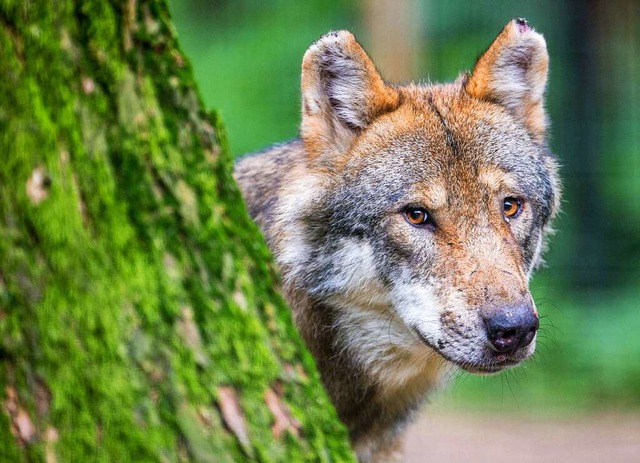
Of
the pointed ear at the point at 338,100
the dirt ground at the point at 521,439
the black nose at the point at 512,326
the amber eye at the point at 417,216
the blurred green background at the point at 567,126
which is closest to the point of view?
the black nose at the point at 512,326

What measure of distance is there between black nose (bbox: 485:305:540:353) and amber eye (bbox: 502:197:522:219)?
66cm

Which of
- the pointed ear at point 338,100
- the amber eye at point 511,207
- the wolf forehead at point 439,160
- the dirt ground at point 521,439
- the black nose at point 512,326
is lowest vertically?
the dirt ground at point 521,439

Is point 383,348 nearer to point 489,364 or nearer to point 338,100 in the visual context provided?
point 489,364

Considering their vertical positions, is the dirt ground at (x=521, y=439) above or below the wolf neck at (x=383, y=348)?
below

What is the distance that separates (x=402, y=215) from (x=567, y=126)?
21.4ft

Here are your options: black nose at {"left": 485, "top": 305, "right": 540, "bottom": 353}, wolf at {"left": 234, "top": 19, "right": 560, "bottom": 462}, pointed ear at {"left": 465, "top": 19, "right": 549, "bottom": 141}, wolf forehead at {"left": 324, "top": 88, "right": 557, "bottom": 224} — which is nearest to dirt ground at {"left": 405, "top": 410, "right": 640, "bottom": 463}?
wolf at {"left": 234, "top": 19, "right": 560, "bottom": 462}

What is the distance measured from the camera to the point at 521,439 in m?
8.52

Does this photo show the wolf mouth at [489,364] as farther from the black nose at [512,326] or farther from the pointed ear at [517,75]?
Answer: the pointed ear at [517,75]

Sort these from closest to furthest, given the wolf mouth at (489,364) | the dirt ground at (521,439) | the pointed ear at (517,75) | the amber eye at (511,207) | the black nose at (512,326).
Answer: the black nose at (512,326), the wolf mouth at (489,364), the amber eye at (511,207), the pointed ear at (517,75), the dirt ground at (521,439)

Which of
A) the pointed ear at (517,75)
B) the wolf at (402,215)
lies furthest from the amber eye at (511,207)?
the pointed ear at (517,75)

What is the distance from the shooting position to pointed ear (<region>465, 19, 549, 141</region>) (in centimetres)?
443

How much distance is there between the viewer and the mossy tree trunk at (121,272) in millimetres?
1984

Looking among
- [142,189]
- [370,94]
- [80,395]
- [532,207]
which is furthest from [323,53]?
[80,395]

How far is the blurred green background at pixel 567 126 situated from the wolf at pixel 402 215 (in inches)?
169
